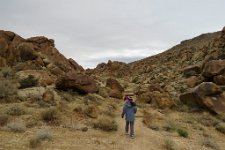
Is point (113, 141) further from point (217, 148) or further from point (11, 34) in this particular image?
point (11, 34)

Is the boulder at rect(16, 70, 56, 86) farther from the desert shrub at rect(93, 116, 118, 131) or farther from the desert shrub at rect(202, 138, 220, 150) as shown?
the desert shrub at rect(202, 138, 220, 150)

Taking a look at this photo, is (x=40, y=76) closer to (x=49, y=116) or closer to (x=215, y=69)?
(x=49, y=116)

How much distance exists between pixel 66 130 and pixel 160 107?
12.8 m

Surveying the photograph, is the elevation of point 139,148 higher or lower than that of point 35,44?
lower

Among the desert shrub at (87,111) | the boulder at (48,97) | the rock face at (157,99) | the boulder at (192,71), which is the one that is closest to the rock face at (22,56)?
the rock face at (157,99)

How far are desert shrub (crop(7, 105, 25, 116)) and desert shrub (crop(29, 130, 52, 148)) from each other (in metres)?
3.65

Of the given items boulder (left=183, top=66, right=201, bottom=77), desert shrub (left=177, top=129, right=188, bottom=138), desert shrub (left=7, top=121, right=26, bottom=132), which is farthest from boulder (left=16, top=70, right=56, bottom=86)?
boulder (left=183, top=66, right=201, bottom=77)

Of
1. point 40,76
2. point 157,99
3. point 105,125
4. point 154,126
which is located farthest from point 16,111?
point 157,99

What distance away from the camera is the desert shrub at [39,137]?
14.5 metres

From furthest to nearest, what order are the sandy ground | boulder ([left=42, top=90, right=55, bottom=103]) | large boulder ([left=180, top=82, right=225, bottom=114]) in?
large boulder ([left=180, top=82, right=225, bottom=114]) < boulder ([left=42, top=90, right=55, bottom=103]) < the sandy ground

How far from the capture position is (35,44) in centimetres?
4434

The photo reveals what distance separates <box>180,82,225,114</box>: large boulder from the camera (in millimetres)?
27862

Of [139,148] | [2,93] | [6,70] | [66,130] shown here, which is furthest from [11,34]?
[139,148]

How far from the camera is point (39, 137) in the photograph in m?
15.1
